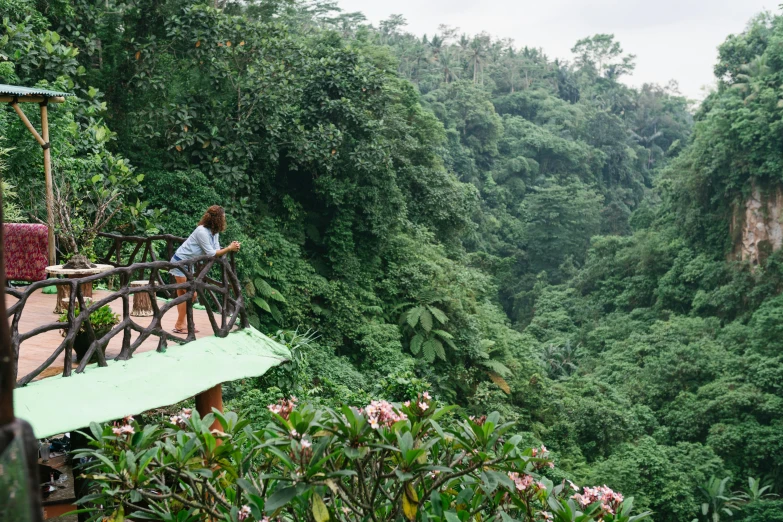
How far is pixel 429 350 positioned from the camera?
14.3 meters

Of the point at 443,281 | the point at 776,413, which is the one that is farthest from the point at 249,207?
the point at 776,413

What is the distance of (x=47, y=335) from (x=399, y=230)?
36.7 feet

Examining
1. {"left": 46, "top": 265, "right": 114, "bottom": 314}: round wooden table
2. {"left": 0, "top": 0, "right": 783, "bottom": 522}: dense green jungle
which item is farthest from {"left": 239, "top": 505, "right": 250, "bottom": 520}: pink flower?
{"left": 0, "top": 0, "right": 783, "bottom": 522}: dense green jungle

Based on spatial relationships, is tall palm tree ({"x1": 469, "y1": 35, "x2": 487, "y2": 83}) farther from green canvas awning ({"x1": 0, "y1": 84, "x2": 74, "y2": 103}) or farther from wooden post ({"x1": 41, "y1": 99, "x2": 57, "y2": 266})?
green canvas awning ({"x1": 0, "y1": 84, "x2": 74, "y2": 103})

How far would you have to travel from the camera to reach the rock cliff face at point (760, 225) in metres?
23.6

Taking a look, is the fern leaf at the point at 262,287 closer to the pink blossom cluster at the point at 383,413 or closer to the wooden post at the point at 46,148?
the wooden post at the point at 46,148

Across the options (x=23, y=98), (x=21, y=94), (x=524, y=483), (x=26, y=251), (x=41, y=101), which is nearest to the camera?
(x=524, y=483)

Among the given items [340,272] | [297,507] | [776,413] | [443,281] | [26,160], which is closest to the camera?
[297,507]

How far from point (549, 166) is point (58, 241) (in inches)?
1304

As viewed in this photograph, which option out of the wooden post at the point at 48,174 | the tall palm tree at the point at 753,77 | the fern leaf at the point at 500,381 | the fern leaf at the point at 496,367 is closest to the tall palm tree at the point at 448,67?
the tall palm tree at the point at 753,77

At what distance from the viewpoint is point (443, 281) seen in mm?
16047

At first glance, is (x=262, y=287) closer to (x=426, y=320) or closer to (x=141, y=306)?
(x=426, y=320)

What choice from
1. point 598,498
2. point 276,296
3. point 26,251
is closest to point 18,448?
point 598,498

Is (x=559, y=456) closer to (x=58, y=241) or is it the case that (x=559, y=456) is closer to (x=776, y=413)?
(x=776, y=413)
